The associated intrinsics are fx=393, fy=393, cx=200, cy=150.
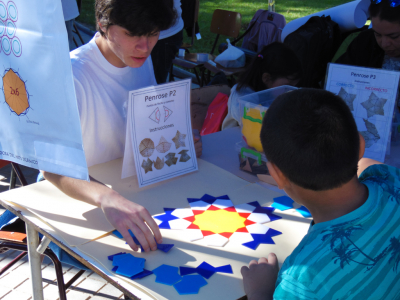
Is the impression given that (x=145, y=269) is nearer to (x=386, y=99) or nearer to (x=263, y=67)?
(x=386, y=99)

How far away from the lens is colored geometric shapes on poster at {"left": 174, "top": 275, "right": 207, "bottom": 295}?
868mm

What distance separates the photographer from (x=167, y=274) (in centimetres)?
92

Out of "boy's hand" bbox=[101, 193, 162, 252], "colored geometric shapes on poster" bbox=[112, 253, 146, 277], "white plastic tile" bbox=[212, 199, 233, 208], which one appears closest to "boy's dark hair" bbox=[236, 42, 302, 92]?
"white plastic tile" bbox=[212, 199, 233, 208]

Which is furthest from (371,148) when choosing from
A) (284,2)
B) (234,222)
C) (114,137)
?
(284,2)

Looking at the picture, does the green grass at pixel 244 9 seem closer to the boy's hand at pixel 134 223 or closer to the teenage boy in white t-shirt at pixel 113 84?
the teenage boy in white t-shirt at pixel 113 84

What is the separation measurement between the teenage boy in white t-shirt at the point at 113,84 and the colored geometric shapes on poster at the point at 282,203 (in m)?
0.40

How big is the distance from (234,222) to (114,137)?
0.65 m

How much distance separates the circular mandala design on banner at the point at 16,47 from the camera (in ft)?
3.16

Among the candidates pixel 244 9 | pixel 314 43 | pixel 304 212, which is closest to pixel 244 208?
pixel 304 212

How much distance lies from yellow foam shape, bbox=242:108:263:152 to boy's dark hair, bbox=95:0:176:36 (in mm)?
434

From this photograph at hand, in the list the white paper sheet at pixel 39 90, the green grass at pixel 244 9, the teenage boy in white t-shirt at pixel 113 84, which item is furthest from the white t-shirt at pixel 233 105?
the green grass at pixel 244 9

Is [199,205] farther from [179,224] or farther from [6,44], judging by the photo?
[6,44]

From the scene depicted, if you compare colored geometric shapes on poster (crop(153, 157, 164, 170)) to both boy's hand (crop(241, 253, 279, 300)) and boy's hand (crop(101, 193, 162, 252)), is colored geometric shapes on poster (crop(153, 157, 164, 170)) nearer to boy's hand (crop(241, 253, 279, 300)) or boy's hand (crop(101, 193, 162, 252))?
boy's hand (crop(101, 193, 162, 252))

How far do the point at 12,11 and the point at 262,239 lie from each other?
0.85m
